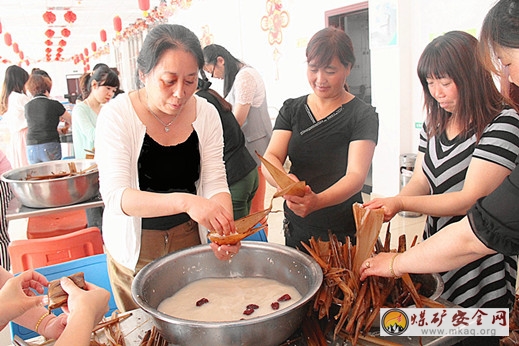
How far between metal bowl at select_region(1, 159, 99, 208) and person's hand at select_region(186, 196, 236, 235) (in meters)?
1.45

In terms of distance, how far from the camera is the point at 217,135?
1801 mm

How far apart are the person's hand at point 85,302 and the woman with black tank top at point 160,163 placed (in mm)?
386

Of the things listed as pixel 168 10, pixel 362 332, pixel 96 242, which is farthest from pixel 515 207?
pixel 168 10

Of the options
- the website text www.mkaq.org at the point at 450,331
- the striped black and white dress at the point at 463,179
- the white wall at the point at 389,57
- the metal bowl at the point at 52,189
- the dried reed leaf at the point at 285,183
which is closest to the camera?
the website text www.mkaq.org at the point at 450,331

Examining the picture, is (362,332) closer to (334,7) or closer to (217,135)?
(217,135)

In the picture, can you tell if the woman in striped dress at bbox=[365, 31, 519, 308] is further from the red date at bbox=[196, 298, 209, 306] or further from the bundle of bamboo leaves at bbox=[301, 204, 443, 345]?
the red date at bbox=[196, 298, 209, 306]

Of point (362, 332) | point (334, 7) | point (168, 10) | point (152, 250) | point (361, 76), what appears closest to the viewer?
point (362, 332)

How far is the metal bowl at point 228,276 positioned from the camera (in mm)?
1027

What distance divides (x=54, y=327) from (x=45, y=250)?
3.94 feet

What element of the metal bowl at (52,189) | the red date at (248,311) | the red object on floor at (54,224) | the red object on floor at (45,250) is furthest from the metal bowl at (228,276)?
the red object on floor at (54,224)

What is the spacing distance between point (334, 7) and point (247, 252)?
16.1ft

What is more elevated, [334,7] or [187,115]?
[334,7]

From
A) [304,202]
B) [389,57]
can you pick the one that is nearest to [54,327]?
[304,202]

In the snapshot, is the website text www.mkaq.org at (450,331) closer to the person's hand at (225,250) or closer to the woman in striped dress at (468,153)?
the woman in striped dress at (468,153)
